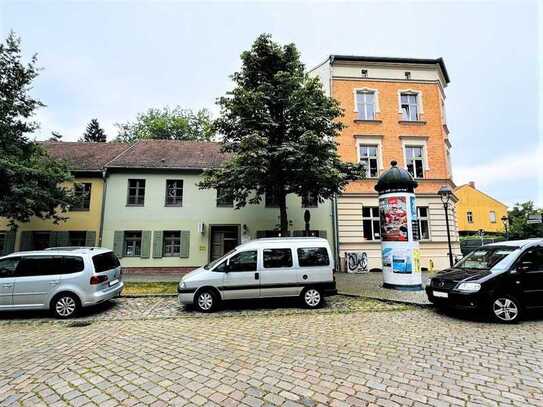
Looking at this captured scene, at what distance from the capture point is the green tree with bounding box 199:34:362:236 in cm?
1188

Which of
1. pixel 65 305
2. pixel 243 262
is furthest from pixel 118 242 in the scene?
pixel 243 262

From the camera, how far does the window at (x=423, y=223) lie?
18344 millimetres

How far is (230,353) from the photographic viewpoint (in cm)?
488

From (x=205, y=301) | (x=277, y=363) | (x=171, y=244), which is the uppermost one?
(x=171, y=244)

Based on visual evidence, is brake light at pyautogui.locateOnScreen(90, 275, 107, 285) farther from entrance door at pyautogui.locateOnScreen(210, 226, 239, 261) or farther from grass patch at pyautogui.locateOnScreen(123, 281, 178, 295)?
entrance door at pyautogui.locateOnScreen(210, 226, 239, 261)

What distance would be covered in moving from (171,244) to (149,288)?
5876 mm

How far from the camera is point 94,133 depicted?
124ft

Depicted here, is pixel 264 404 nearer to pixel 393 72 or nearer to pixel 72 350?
pixel 72 350

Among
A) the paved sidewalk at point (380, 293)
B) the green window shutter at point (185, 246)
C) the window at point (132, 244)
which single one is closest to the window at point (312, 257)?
the paved sidewalk at point (380, 293)

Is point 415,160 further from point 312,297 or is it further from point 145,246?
point 145,246

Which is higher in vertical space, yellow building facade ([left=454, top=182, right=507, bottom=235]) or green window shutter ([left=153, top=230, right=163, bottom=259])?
yellow building facade ([left=454, top=182, right=507, bottom=235])

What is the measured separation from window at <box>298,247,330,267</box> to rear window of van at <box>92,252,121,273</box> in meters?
5.71

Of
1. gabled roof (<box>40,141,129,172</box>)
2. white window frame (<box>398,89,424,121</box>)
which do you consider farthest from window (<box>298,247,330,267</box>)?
white window frame (<box>398,89,424,121</box>)

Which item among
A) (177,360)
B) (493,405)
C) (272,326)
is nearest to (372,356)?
(493,405)
